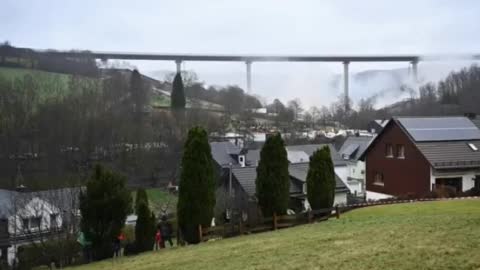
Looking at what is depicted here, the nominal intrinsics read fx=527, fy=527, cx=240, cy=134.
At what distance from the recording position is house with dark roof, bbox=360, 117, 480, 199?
100 ft

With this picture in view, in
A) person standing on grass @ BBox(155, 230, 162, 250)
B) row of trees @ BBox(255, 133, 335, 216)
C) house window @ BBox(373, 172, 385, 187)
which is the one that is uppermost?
row of trees @ BBox(255, 133, 335, 216)

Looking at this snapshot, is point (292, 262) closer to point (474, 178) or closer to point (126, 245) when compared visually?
point (126, 245)

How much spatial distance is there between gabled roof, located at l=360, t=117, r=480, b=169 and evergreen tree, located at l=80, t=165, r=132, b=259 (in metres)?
18.9

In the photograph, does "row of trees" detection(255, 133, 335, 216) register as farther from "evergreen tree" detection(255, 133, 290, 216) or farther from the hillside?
the hillside

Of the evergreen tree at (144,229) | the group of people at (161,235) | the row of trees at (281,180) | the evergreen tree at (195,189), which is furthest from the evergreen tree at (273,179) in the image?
the evergreen tree at (144,229)

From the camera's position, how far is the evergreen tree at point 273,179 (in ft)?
68.4

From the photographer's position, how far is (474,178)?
3080cm

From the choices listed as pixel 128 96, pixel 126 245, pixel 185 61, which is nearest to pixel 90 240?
pixel 126 245

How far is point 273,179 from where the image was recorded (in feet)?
68.8

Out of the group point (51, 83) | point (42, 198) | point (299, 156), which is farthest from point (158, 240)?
point (51, 83)

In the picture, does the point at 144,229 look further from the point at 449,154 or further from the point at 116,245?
the point at 449,154

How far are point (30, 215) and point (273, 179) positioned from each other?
60.1 feet

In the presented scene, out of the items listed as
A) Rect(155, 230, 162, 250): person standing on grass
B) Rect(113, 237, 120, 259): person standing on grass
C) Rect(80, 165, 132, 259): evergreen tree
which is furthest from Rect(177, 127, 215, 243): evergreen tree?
Rect(113, 237, 120, 259): person standing on grass

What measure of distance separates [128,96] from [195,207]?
6354cm
